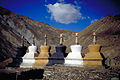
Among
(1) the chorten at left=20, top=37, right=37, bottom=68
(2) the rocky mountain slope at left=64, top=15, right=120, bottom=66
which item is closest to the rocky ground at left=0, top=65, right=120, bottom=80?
(1) the chorten at left=20, top=37, right=37, bottom=68

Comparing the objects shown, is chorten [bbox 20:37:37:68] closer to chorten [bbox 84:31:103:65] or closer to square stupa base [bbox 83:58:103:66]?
square stupa base [bbox 83:58:103:66]

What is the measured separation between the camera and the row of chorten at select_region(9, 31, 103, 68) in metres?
7.96

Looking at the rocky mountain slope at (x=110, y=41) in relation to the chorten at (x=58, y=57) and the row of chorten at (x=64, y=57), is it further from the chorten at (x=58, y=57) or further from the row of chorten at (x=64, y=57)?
the chorten at (x=58, y=57)

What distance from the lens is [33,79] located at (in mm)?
6066

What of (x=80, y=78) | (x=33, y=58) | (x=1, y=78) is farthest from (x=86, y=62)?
(x=1, y=78)

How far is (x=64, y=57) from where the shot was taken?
881 centimetres

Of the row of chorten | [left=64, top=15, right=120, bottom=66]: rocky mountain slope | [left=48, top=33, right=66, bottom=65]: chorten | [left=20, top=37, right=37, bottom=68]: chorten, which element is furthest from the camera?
[left=64, top=15, right=120, bottom=66]: rocky mountain slope

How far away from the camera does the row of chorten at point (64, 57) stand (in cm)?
796

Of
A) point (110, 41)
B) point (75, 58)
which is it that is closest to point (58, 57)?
point (75, 58)

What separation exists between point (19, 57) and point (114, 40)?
15367 mm

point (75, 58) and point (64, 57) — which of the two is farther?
point (64, 57)

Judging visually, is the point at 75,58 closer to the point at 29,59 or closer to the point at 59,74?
the point at 59,74

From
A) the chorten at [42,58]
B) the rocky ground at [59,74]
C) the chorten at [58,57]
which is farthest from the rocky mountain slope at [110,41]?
the rocky ground at [59,74]

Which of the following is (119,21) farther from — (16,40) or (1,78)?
(1,78)
